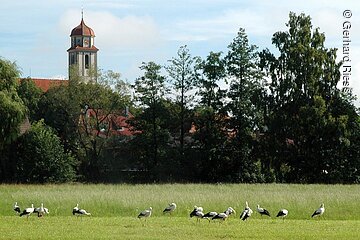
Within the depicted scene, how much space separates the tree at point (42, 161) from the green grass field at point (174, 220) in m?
23.5

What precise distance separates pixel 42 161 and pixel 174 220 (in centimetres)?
3750

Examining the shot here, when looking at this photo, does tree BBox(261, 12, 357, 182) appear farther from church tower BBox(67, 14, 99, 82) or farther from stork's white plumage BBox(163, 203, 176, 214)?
church tower BBox(67, 14, 99, 82)

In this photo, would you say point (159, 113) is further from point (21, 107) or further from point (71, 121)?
point (21, 107)

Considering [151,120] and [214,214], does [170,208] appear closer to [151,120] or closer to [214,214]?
[214,214]

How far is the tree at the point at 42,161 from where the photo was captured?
6309cm

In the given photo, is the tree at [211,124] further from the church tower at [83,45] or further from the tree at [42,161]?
the church tower at [83,45]

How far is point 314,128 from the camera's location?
61.0m

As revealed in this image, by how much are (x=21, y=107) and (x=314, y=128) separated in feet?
77.5

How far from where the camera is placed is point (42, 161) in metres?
63.3

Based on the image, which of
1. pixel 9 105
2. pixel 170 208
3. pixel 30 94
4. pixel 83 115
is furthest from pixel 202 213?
pixel 30 94

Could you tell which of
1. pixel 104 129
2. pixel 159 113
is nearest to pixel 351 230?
pixel 159 113

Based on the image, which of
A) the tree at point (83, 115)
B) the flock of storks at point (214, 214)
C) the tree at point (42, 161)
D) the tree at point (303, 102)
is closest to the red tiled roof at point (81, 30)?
the tree at point (83, 115)

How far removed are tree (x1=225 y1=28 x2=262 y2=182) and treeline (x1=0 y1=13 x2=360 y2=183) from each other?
0.29 feet

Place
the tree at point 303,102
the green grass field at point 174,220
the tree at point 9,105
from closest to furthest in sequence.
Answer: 1. the green grass field at point 174,220
2. the tree at point 9,105
3. the tree at point 303,102
